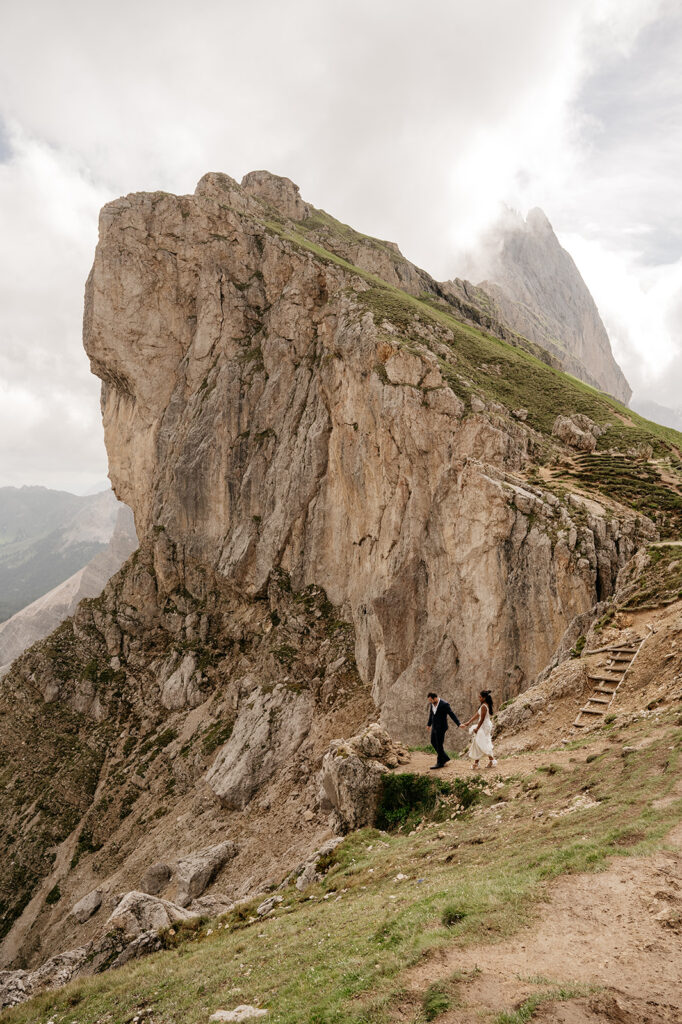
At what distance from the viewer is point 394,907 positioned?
31.9 feet

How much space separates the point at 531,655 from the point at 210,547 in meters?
36.2

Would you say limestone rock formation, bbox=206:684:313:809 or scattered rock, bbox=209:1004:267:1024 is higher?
scattered rock, bbox=209:1004:267:1024

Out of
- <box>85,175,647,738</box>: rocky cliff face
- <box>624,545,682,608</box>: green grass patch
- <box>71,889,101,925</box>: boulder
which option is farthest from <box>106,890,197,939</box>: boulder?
<box>71,889,101,925</box>: boulder

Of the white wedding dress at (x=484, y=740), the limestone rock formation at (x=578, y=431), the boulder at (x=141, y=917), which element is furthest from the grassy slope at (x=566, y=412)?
the boulder at (x=141, y=917)

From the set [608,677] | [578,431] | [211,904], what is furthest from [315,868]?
[578,431]

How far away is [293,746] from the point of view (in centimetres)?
3753

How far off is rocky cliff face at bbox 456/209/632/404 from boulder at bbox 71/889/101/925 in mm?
152511

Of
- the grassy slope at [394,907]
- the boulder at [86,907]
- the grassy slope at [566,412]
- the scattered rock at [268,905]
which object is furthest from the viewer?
the boulder at [86,907]

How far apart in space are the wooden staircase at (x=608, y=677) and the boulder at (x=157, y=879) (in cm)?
2803

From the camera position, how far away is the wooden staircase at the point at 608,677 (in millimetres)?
16194

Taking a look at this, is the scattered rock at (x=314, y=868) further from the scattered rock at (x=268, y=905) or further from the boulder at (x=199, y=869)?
the boulder at (x=199, y=869)

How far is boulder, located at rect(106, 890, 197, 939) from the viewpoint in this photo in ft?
55.6

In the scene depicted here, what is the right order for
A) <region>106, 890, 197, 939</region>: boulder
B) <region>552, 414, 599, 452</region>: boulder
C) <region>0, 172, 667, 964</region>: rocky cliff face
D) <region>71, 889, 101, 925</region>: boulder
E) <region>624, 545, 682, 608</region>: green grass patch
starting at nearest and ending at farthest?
<region>106, 890, 197, 939</region>: boulder → <region>624, 545, 682, 608</region>: green grass patch → <region>0, 172, 667, 964</region>: rocky cliff face → <region>71, 889, 101, 925</region>: boulder → <region>552, 414, 599, 452</region>: boulder

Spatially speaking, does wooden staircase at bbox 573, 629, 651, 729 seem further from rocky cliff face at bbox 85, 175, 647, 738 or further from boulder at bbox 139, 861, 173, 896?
boulder at bbox 139, 861, 173, 896
